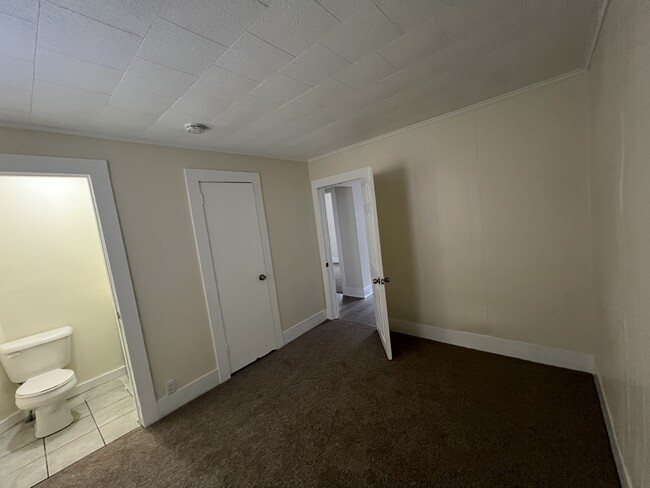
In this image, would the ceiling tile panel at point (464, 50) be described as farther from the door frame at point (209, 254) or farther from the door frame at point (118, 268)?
the door frame at point (118, 268)

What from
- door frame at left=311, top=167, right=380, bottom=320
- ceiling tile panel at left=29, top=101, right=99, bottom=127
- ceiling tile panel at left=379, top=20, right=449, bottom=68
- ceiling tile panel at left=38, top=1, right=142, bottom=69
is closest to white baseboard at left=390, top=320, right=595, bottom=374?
door frame at left=311, top=167, right=380, bottom=320

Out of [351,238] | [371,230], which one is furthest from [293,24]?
[351,238]

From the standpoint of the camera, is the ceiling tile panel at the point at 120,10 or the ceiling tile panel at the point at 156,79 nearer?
the ceiling tile panel at the point at 120,10

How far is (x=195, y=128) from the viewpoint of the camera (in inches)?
75.9

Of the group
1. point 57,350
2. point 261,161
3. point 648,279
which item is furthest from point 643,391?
point 57,350

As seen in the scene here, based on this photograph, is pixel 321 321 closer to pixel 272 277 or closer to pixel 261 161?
pixel 272 277

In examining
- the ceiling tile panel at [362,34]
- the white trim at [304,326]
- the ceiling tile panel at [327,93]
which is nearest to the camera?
the ceiling tile panel at [362,34]

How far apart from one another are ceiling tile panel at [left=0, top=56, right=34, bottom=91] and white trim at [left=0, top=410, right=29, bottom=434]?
271 centimetres

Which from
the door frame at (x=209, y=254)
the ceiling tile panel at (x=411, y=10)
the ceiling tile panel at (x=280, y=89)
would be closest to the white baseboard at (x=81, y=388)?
the door frame at (x=209, y=254)

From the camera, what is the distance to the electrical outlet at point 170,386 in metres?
2.19

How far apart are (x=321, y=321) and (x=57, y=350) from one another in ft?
9.06

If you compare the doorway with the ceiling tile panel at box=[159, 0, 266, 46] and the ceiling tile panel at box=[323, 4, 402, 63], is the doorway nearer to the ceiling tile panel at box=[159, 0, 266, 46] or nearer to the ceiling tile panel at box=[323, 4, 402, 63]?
the ceiling tile panel at box=[323, 4, 402, 63]

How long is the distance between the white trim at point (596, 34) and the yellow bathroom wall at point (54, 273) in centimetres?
349

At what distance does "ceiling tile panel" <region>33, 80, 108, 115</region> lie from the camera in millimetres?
1266
